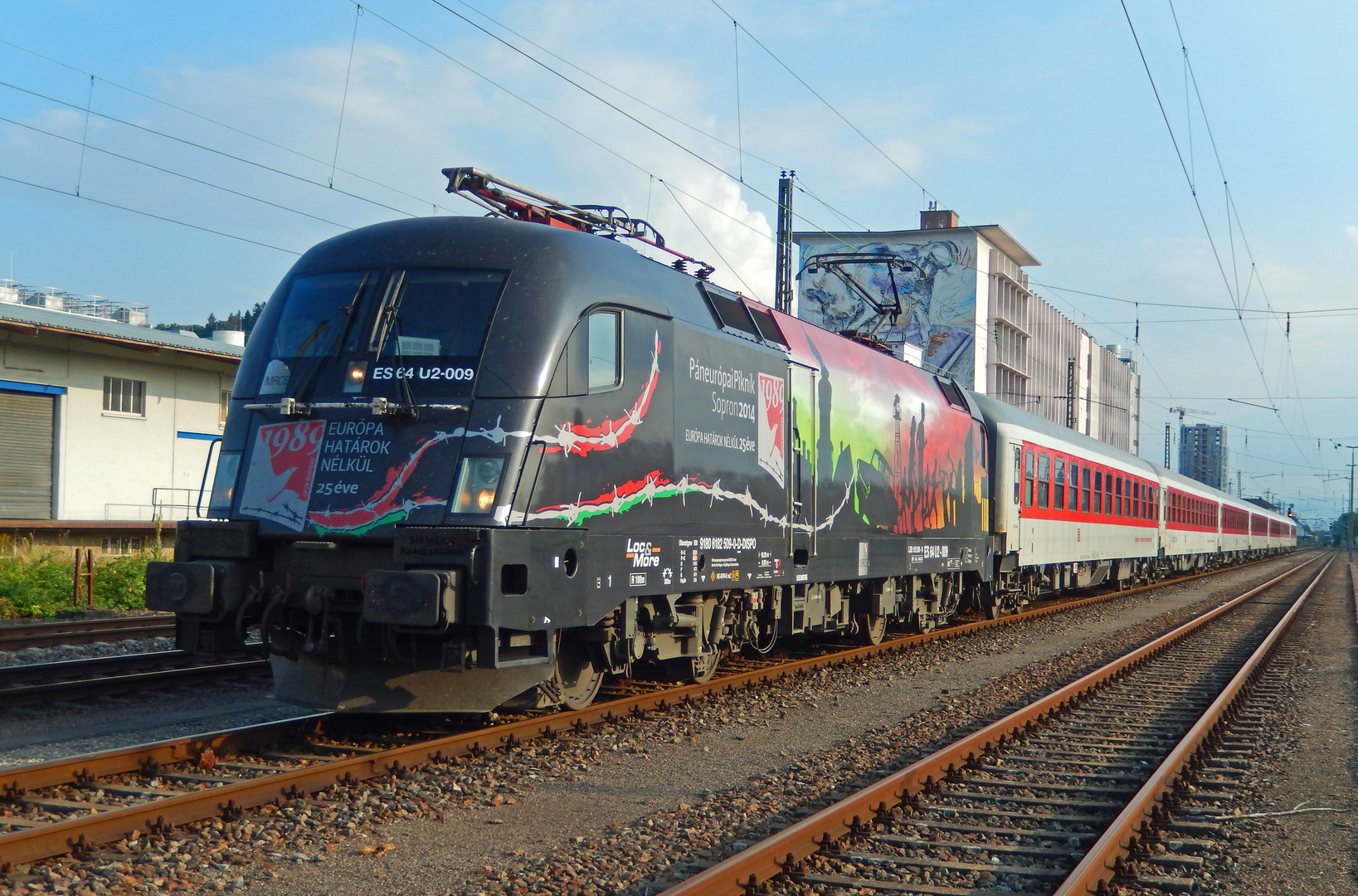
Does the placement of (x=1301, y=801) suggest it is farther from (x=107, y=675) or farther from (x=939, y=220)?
(x=939, y=220)

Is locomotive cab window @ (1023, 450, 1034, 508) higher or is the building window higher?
the building window

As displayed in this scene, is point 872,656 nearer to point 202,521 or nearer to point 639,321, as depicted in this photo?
point 639,321

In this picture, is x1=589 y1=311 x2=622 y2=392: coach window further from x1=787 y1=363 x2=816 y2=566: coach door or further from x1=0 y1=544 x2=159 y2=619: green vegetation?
x1=0 y1=544 x2=159 y2=619: green vegetation

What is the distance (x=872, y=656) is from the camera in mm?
13031

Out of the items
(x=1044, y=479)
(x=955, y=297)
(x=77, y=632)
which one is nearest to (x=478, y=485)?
(x=77, y=632)

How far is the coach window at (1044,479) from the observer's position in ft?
64.6

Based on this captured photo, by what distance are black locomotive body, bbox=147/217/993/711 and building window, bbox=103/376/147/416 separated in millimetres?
19667

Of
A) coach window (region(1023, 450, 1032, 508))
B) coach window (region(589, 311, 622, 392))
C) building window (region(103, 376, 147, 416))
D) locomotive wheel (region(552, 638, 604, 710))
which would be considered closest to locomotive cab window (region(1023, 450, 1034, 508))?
coach window (region(1023, 450, 1032, 508))

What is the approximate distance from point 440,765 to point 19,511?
68.9ft

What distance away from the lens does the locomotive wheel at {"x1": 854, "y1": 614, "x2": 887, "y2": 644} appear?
13.6 metres

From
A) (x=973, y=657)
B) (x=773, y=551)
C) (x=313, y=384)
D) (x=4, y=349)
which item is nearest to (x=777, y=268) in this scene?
(x=973, y=657)

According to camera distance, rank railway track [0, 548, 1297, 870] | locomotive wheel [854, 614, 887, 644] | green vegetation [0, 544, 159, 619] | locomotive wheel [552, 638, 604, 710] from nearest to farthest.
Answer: railway track [0, 548, 1297, 870] → locomotive wheel [552, 638, 604, 710] → locomotive wheel [854, 614, 887, 644] → green vegetation [0, 544, 159, 619]

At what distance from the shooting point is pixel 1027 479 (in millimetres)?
18844

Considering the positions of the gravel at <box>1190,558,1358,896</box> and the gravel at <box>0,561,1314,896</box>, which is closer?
the gravel at <box>0,561,1314,896</box>
